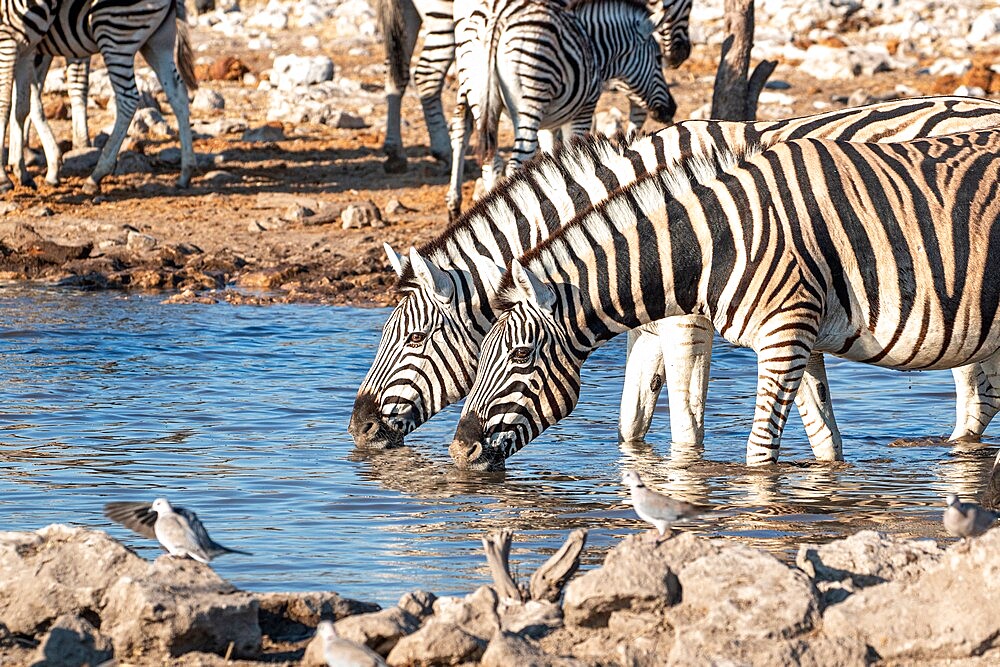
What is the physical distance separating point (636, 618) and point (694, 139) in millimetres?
3737

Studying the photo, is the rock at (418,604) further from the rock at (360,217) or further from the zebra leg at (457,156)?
the rock at (360,217)

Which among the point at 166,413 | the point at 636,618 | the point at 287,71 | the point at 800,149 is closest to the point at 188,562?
the point at 636,618

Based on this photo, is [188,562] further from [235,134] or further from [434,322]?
[235,134]

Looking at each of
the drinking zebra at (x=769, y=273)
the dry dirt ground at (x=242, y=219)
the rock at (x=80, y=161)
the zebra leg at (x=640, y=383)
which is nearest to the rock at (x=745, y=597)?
the drinking zebra at (x=769, y=273)

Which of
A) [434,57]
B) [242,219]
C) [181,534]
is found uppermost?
[434,57]

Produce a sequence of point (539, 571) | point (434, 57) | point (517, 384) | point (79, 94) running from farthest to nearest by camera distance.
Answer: point (79, 94) → point (434, 57) → point (517, 384) → point (539, 571)

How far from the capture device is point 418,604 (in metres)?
4.83

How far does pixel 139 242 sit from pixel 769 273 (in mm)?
8047

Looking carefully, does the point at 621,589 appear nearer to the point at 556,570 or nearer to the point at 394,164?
the point at 556,570


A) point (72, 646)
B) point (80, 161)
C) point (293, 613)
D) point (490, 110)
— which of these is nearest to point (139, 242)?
point (490, 110)

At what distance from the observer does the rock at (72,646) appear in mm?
4406

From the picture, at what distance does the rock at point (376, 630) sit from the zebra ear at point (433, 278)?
329cm

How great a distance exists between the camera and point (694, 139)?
790cm

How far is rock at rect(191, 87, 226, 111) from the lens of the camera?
788 inches
